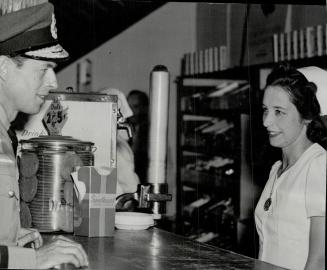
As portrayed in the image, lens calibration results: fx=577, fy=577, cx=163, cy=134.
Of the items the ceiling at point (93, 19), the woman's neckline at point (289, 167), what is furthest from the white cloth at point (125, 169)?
the ceiling at point (93, 19)

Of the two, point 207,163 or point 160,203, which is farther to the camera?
point 207,163

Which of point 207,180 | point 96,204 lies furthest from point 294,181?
point 207,180

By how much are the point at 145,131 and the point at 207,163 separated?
155 cm

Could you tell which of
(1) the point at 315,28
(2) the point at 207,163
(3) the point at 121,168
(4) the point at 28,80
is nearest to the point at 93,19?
(2) the point at 207,163

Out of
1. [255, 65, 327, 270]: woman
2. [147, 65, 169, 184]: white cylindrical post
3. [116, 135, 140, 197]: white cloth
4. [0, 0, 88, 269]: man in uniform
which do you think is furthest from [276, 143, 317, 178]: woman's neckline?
[116, 135, 140, 197]: white cloth

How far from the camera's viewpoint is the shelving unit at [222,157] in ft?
17.0

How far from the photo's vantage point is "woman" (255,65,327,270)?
2.17 metres

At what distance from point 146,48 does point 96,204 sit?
6616 mm

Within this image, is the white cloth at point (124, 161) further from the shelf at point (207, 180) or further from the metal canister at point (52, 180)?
the shelf at point (207, 180)

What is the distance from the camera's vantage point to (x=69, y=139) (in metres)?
2.08

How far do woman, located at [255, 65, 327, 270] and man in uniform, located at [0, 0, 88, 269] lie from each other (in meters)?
0.95

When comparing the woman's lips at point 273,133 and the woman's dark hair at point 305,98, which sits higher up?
the woman's dark hair at point 305,98

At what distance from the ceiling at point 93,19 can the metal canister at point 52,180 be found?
16.5 feet

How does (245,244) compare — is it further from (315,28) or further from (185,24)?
(185,24)
